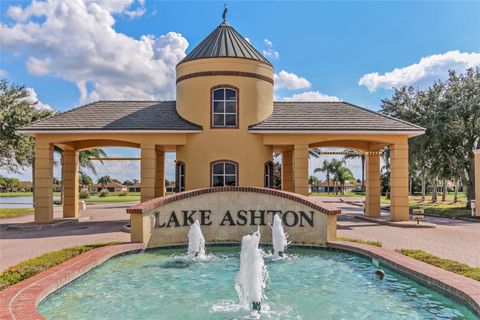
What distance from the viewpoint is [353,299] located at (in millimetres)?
8578

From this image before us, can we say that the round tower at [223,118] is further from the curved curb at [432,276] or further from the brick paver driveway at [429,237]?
the curved curb at [432,276]

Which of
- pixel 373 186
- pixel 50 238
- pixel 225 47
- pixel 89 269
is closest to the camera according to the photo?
pixel 89 269

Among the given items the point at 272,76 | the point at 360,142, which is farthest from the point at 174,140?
the point at 360,142

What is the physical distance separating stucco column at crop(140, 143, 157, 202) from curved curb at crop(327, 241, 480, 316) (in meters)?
→ 11.5

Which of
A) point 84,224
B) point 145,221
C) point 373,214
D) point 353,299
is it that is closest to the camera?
point 353,299

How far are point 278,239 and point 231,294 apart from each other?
5252 millimetres

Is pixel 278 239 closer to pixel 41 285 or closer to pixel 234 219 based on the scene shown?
pixel 234 219

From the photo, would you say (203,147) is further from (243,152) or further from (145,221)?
(145,221)

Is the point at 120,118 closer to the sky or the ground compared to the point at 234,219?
closer to the sky

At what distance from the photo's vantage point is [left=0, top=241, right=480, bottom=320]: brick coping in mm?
7109

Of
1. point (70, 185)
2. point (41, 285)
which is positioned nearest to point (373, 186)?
point (70, 185)

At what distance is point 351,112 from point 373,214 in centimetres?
→ 685

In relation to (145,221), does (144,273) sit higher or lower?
lower

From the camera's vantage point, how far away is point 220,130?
21656 mm
